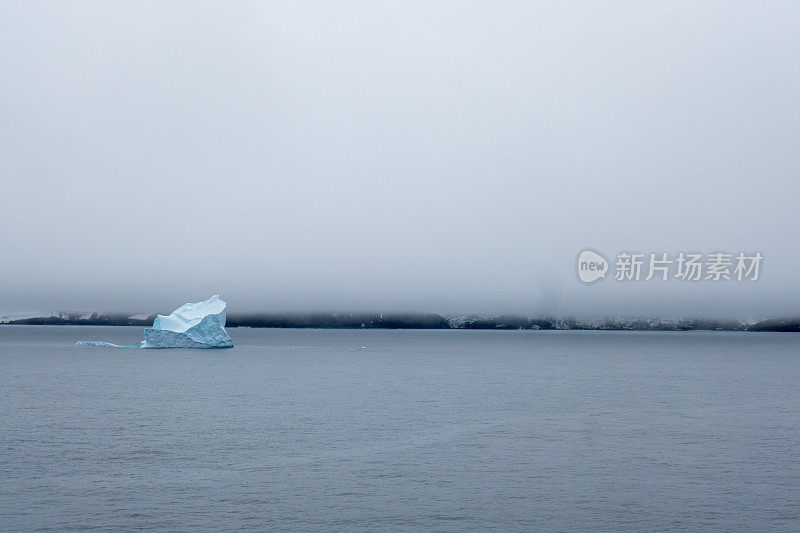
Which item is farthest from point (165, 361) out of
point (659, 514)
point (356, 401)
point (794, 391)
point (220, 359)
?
point (659, 514)

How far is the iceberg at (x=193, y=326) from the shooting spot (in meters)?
79.7

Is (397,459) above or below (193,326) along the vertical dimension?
below

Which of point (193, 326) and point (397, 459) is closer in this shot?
point (397, 459)

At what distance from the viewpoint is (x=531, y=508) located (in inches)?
790

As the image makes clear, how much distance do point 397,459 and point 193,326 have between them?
5784 cm

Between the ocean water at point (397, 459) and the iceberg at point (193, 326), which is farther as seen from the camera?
the iceberg at point (193, 326)

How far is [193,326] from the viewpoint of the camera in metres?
80.9

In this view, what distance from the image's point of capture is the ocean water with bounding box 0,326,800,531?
19.3 metres

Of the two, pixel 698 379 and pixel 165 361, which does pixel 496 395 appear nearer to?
pixel 698 379

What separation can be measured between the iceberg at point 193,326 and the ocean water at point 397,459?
2294 cm

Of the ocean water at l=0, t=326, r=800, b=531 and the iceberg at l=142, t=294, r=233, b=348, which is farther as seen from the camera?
the iceberg at l=142, t=294, r=233, b=348

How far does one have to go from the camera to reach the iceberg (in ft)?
261

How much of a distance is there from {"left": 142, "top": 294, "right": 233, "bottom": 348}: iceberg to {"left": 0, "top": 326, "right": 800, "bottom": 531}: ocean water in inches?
903

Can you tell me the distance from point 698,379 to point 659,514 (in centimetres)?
5363
